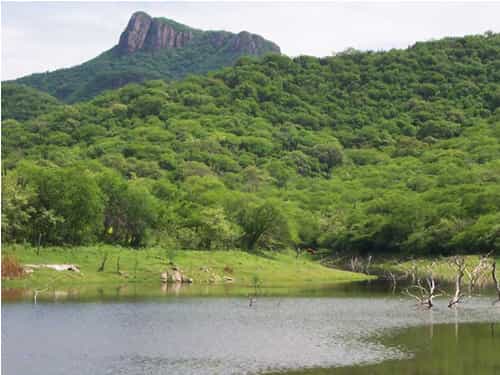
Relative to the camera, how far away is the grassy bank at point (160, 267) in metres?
89.7

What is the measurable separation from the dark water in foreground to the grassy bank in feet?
50.0

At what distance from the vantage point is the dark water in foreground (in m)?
45.1

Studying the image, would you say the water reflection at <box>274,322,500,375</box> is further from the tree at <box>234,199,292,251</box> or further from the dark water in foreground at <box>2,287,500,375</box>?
the tree at <box>234,199,292,251</box>

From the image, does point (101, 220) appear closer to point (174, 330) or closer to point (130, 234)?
point (130, 234)

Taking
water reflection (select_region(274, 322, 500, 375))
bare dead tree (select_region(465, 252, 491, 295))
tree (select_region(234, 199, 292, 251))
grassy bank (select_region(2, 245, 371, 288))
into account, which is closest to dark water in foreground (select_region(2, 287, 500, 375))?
water reflection (select_region(274, 322, 500, 375))

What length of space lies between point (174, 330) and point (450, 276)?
72.2 metres

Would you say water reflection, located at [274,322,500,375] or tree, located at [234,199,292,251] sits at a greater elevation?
tree, located at [234,199,292,251]

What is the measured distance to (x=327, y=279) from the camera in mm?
116875

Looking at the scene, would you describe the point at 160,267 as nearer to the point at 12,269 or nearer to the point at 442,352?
the point at 12,269

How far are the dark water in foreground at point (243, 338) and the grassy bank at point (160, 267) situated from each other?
15231 mm

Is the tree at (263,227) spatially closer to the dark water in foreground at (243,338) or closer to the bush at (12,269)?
the dark water in foreground at (243,338)

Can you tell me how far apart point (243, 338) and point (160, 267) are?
46.6 metres

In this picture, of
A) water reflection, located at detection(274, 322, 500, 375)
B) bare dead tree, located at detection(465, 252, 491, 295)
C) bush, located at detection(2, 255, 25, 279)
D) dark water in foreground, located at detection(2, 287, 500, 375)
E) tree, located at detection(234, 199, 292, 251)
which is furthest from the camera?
tree, located at detection(234, 199, 292, 251)

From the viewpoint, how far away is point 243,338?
56.0m
